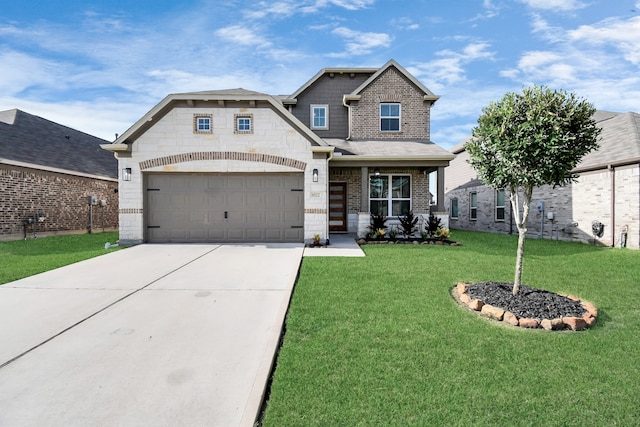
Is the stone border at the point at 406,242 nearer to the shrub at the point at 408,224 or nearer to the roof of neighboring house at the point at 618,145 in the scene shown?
the shrub at the point at 408,224

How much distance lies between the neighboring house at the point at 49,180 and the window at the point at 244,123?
10126 millimetres

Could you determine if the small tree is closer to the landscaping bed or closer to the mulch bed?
the mulch bed

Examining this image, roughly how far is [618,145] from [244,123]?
13.9 metres

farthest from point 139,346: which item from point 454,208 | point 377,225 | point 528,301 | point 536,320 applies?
point 454,208

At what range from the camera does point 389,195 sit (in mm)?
13633

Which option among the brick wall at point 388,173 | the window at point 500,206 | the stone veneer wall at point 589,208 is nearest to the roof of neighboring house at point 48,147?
the brick wall at point 388,173

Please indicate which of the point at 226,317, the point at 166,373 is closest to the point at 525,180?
the point at 226,317

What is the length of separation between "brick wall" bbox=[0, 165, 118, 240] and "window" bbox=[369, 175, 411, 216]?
15.2 m

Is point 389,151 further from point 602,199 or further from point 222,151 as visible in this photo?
point 602,199

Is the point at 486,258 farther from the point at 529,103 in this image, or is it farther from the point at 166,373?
the point at 166,373

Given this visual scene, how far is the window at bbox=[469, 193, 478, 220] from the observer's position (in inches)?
730

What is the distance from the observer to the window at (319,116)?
15.2 m

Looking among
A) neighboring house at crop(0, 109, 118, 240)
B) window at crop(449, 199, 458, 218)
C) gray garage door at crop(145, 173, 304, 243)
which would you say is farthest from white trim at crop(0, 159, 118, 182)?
window at crop(449, 199, 458, 218)

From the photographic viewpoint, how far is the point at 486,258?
328 inches
